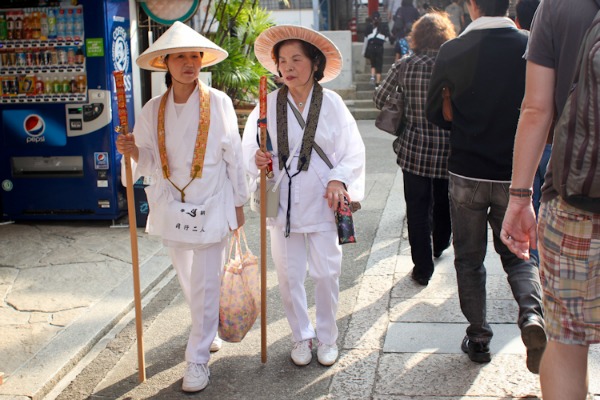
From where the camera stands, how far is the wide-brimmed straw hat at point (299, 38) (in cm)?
410

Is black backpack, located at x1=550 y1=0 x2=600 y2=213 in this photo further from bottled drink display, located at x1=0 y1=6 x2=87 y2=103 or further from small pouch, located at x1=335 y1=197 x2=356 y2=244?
bottled drink display, located at x1=0 y1=6 x2=87 y2=103

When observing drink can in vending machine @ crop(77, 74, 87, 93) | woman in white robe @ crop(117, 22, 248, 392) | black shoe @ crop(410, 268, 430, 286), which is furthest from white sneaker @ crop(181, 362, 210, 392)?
drink can in vending machine @ crop(77, 74, 87, 93)

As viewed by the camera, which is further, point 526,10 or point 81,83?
point 81,83

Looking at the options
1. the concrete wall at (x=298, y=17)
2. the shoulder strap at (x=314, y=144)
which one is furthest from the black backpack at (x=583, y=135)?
the concrete wall at (x=298, y=17)

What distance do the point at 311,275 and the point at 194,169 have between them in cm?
89

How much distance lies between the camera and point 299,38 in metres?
4.15

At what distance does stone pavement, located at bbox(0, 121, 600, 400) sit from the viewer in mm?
3926

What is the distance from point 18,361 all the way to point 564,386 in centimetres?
315

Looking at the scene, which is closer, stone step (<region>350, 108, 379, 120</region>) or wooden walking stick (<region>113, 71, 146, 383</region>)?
wooden walking stick (<region>113, 71, 146, 383</region>)

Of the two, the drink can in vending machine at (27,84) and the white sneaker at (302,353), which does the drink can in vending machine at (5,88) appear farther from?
the white sneaker at (302,353)

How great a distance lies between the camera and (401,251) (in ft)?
20.4

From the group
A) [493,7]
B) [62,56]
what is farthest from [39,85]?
[493,7]

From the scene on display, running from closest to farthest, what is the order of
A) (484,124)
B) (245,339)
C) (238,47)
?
(484,124), (245,339), (238,47)

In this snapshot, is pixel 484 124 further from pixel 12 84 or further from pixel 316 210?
pixel 12 84
